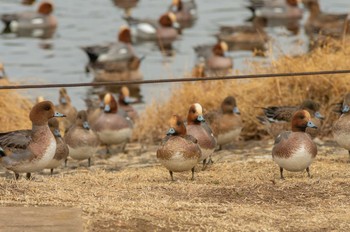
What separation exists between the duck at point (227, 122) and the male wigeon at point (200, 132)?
1379 mm

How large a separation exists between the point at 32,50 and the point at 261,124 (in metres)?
9.95

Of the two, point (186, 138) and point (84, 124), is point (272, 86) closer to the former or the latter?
point (84, 124)

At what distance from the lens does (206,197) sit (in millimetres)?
8656

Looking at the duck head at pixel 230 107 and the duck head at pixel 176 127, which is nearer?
the duck head at pixel 176 127

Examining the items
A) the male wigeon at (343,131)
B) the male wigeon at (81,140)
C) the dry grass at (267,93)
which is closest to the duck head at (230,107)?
the dry grass at (267,93)

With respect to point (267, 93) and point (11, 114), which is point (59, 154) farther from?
point (267, 93)

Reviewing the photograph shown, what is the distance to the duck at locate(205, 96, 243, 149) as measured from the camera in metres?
12.8

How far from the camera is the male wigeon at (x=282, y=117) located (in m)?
12.2

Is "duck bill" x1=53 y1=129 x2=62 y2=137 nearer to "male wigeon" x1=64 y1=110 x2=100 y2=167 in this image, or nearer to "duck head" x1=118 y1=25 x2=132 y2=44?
"male wigeon" x1=64 y1=110 x2=100 y2=167

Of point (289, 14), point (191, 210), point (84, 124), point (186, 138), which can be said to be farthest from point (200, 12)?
point (191, 210)

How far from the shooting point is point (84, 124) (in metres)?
12.6

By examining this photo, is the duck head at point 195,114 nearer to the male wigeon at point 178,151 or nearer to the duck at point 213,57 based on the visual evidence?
the male wigeon at point 178,151

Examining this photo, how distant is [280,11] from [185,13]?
2.54 meters

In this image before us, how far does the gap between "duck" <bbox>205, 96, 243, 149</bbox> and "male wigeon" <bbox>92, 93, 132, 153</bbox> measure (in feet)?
4.25
